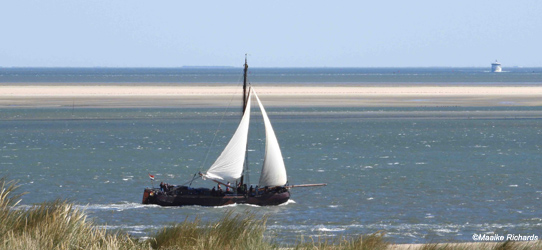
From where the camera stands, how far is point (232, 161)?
3591cm

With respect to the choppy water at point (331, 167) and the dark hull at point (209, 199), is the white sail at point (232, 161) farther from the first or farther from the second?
the choppy water at point (331, 167)

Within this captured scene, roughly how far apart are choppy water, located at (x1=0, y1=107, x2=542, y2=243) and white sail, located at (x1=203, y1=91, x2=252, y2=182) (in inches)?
84.3

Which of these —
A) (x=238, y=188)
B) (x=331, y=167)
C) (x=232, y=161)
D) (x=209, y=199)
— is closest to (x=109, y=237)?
(x=209, y=199)

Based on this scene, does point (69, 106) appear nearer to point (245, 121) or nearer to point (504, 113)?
point (504, 113)

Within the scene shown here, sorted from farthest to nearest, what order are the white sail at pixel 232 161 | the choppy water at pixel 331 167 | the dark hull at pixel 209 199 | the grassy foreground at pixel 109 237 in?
the white sail at pixel 232 161 < the dark hull at pixel 209 199 < the choppy water at pixel 331 167 < the grassy foreground at pixel 109 237

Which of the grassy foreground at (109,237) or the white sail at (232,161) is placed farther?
the white sail at (232,161)

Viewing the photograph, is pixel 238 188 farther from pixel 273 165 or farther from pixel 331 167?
pixel 331 167

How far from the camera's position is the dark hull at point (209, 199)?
33.2 m

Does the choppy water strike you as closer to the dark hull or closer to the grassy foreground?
the dark hull

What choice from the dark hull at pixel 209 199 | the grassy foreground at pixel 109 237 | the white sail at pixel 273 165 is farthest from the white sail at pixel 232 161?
the grassy foreground at pixel 109 237

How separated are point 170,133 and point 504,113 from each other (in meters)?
40.1

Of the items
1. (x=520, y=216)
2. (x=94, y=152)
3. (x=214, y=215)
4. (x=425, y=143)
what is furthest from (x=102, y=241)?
(x=425, y=143)

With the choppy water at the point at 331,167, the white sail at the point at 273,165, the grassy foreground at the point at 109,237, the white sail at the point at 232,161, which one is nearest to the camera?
the grassy foreground at the point at 109,237

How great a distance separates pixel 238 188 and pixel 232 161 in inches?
59.6
